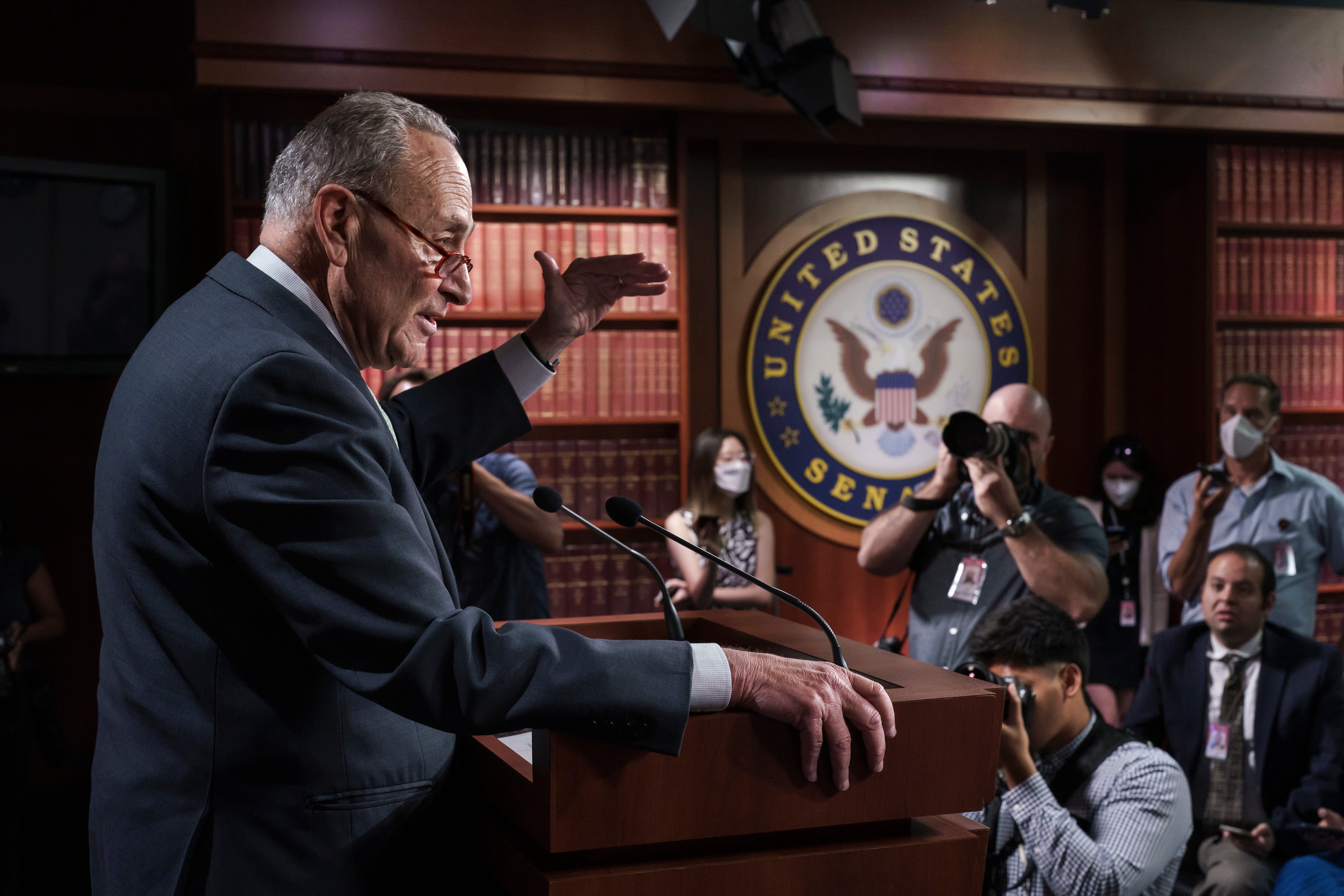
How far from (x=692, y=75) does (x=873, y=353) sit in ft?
4.12

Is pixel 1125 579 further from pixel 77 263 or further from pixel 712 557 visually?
pixel 77 263

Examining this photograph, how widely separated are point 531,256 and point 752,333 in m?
0.86

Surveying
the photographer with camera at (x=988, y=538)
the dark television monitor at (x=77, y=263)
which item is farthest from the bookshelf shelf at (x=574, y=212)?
the photographer with camera at (x=988, y=538)

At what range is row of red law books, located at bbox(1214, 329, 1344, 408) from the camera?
4.52m

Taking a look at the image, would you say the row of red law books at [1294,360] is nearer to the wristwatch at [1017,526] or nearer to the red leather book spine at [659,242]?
the red leather book spine at [659,242]

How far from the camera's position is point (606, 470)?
416 cm

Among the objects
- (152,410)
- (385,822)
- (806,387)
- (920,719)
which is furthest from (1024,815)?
(806,387)

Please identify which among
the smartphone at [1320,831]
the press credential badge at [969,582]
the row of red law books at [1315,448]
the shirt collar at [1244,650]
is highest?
the row of red law books at [1315,448]

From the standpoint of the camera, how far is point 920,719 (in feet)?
3.24

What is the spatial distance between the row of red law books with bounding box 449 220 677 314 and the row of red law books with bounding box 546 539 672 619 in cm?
85

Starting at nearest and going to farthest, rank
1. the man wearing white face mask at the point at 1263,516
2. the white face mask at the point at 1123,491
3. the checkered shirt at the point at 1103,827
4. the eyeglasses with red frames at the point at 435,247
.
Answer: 1. the eyeglasses with red frames at the point at 435,247
2. the checkered shirt at the point at 1103,827
3. the man wearing white face mask at the point at 1263,516
4. the white face mask at the point at 1123,491

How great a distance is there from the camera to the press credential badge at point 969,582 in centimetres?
268

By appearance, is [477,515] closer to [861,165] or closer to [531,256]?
[531,256]

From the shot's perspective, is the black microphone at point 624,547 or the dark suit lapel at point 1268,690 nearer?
the black microphone at point 624,547
